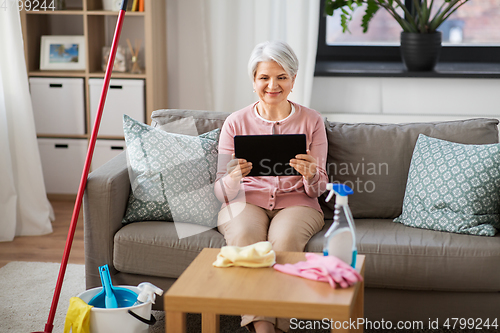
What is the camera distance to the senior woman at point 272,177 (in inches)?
72.0

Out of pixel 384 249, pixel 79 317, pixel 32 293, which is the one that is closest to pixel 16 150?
pixel 32 293

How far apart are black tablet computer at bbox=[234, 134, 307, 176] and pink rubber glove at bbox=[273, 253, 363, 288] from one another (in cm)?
48

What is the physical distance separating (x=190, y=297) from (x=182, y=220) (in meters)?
0.74

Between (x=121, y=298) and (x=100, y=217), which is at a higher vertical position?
(x=100, y=217)

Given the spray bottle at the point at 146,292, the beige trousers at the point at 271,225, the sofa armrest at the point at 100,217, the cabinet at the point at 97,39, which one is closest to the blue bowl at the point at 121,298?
the spray bottle at the point at 146,292

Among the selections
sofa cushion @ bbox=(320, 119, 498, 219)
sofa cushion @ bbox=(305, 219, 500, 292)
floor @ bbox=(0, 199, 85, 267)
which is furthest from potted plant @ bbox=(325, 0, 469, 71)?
floor @ bbox=(0, 199, 85, 267)

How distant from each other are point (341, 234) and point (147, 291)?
0.71m

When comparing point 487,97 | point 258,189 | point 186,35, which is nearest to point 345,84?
point 487,97

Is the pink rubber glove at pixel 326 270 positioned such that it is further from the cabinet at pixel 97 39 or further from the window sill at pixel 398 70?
the cabinet at pixel 97 39

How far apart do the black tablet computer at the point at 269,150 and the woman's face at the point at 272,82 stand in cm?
26

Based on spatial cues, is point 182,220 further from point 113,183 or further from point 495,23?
point 495,23

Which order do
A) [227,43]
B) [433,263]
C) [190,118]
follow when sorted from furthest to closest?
[227,43]
[190,118]
[433,263]

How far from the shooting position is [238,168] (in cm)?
184

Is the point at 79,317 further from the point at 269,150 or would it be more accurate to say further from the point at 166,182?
the point at 269,150
